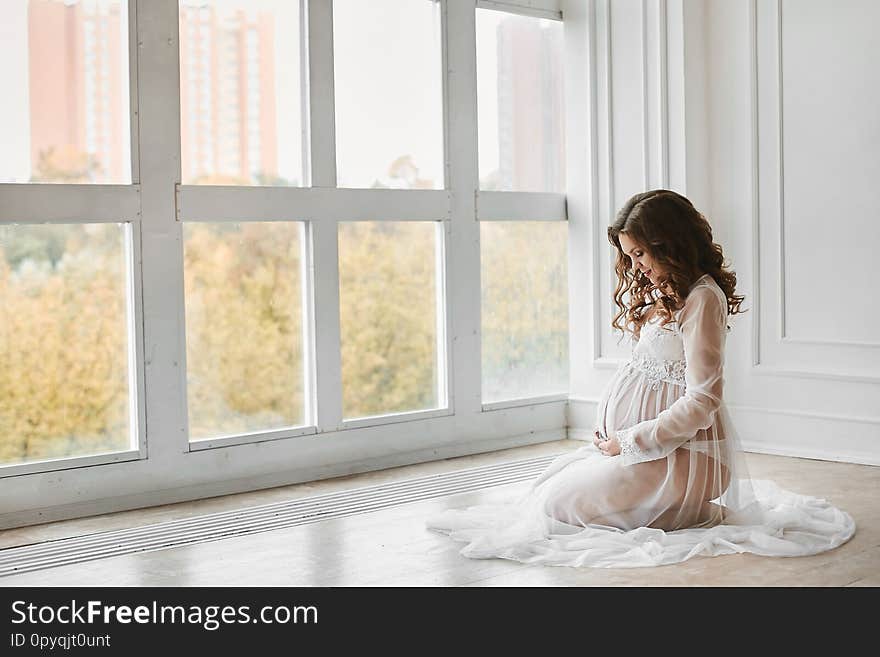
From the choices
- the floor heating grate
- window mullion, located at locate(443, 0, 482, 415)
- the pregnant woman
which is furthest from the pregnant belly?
window mullion, located at locate(443, 0, 482, 415)

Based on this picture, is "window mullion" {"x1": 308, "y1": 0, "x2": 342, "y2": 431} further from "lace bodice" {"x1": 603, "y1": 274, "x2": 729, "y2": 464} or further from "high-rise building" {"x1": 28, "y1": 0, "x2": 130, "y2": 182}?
"lace bodice" {"x1": 603, "y1": 274, "x2": 729, "y2": 464}

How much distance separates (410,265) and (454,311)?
294 mm

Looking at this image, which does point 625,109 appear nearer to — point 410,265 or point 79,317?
point 410,265

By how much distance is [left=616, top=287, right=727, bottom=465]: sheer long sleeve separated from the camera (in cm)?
309

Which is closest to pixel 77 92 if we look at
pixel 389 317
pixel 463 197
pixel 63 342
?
pixel 63 342

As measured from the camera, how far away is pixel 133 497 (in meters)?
3.83

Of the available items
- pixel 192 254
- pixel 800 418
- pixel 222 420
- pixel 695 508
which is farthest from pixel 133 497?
pixel 800 418

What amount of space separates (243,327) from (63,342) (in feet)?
2.18

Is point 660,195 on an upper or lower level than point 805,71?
lower

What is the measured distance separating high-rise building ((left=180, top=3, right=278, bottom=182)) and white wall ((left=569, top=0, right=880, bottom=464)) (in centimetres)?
168

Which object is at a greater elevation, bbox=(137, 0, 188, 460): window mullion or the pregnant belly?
bbox=(137, 0, 188, 460): window mullion

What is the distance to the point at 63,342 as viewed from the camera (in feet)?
12.1

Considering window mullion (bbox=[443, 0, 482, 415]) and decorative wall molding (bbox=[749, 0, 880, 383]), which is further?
window mullion (bbox=[443, 0, 482, 415])
